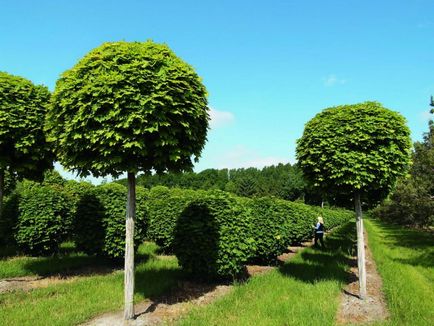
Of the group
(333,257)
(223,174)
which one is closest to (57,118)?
(333,257)

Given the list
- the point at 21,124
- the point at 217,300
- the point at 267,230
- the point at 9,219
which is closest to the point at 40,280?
the point at 9,219

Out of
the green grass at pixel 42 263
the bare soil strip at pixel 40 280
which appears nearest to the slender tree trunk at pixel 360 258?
→ the bare soil strip at pixel 40 280

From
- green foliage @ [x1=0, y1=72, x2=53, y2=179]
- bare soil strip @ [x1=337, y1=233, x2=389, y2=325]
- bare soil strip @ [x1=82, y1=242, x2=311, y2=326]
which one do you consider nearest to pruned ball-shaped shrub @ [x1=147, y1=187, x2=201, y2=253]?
bare soil strip @ [x1=82, y1=242, x2=311, y2=326]

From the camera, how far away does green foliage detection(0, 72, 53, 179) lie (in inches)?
372

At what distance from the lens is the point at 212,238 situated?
1014 cm

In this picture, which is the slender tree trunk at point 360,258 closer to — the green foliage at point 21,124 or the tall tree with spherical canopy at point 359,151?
the tall tree with spherical canopy at point 359,151

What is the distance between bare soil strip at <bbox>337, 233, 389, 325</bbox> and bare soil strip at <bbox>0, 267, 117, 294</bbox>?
753cm

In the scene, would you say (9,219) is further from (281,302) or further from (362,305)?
(362,305)

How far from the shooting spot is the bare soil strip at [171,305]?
727 centimetres

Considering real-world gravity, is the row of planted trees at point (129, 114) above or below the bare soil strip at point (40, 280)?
above

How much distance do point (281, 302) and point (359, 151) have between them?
4546mm

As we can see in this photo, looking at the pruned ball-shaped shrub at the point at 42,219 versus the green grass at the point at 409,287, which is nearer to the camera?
the green grass at the point at 409,287

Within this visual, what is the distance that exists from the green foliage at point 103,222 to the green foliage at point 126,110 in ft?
15.7

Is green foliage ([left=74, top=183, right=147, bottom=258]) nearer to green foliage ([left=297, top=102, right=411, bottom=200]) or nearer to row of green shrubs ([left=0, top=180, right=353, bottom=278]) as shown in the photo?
row of green shrubs ([left=0, top=180, right=353, bottom=278])
